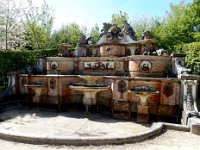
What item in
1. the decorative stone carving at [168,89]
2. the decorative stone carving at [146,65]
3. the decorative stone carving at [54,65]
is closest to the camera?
the decorative stone carving at [168,89]

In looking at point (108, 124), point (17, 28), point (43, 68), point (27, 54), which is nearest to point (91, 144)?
point (108, 124)

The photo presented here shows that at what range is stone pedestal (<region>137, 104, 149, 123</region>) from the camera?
11.1 metres

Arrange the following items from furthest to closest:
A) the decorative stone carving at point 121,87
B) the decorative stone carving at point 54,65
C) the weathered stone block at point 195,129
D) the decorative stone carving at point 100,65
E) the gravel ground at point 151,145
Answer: the decorative stone carving at point 54,65 → the decorative stone carving at point 100,65 → the decorative stone carving at point 121,87 → the weathered stone block at point 195,129 → the gravel ground at point 151,145

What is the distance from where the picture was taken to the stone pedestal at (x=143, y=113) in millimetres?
11102

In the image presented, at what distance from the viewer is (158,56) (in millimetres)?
12695

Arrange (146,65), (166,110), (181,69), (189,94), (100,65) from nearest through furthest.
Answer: (189,94)
(166,110)
(181,69)
(146,65)
(100,65)

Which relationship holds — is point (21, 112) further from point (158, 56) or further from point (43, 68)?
point (158, 56)

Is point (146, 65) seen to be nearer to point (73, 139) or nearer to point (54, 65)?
point (54, 65)

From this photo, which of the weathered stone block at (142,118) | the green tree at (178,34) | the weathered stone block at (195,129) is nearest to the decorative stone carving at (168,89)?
the weathered stone block at (142,118)

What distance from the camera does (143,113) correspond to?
11.2m

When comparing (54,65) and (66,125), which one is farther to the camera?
(54,65)

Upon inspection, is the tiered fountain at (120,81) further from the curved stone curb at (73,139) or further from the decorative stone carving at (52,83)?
the curved stone curb at (73,139)

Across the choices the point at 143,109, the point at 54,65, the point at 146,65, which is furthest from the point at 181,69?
the point at 54,65

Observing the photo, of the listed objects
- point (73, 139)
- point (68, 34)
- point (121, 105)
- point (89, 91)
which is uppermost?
point (68, 34)
